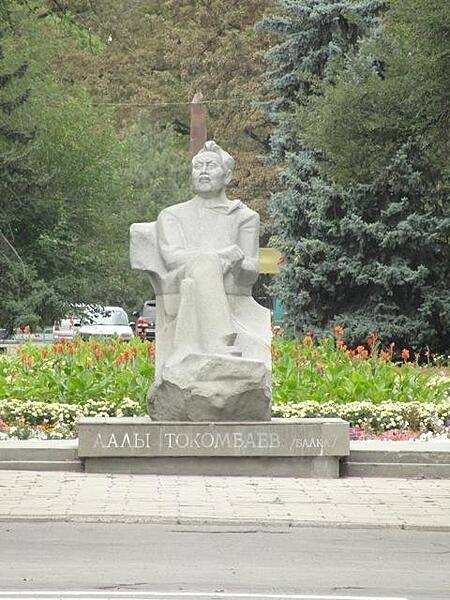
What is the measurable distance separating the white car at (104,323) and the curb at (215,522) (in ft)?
Answer: 99.6

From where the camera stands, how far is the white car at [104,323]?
45125 mm

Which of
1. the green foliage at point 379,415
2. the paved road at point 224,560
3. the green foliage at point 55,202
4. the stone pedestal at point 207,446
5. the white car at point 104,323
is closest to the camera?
the paved road at point 224,560

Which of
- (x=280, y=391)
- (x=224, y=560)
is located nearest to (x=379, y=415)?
(x=280, y=391)

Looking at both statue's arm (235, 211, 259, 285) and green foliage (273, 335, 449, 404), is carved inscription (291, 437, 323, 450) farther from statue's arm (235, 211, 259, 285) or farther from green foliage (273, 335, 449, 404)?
green foliage (273, 335, 449, 404)

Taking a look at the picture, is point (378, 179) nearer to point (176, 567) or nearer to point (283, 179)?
point (283, 179)

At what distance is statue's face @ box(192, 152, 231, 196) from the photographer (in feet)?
57.0

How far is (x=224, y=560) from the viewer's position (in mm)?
11266

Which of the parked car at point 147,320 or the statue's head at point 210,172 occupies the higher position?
the statue's head at point 210,172

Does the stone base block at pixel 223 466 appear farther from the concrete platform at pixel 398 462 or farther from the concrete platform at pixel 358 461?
the concrete platform at pixel 398 462

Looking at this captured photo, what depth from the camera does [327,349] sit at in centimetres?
2473

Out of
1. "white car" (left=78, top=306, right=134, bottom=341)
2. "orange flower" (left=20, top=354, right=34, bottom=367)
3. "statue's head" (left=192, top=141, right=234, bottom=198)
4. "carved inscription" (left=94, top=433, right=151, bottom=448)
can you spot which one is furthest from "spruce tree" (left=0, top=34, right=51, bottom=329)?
"carved inscription" (left=94, top=433, right=151, bottom=448)

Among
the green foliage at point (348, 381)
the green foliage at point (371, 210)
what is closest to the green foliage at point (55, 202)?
the green foliage at point (371, 210)

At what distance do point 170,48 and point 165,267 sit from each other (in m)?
46.0

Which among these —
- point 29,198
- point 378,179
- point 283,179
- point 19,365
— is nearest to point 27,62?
point 29,198
